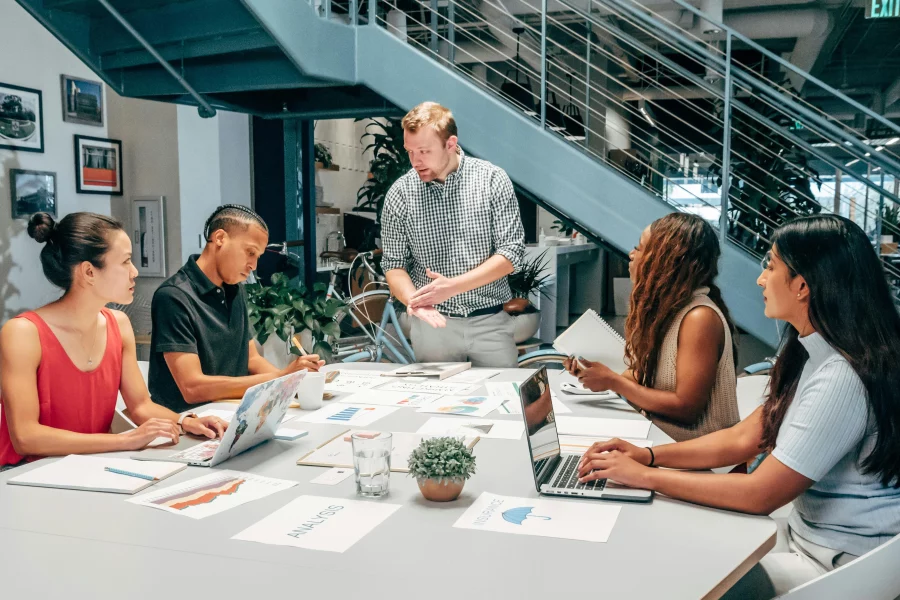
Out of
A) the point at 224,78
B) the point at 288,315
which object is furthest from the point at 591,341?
the point at 224,78

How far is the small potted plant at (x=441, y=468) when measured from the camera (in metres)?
1.36

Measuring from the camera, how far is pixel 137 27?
4.12 metres

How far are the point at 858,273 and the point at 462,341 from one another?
166 cm

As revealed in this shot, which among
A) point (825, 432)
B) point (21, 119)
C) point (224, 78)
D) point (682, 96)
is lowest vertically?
point (825, 432)

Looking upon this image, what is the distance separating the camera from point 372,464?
141 centimetres

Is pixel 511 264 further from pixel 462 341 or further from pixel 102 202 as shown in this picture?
pixel 102 202

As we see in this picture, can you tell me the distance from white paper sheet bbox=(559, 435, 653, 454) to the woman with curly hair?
0.27 metres

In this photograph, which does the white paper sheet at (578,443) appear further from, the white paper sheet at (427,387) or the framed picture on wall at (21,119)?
the framed picture on wall at (21,119)

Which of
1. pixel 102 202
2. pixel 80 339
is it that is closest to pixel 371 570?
pixel 80 339

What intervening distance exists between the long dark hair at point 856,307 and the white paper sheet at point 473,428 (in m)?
0.74

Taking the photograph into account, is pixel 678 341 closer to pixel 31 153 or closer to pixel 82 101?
pixel 31 153

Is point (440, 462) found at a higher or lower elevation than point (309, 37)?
lower

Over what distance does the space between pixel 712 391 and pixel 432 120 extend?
1.42 m

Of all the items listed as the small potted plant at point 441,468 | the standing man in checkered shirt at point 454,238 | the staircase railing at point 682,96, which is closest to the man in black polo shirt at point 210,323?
the standing man in checkered shirt at point 454,238
